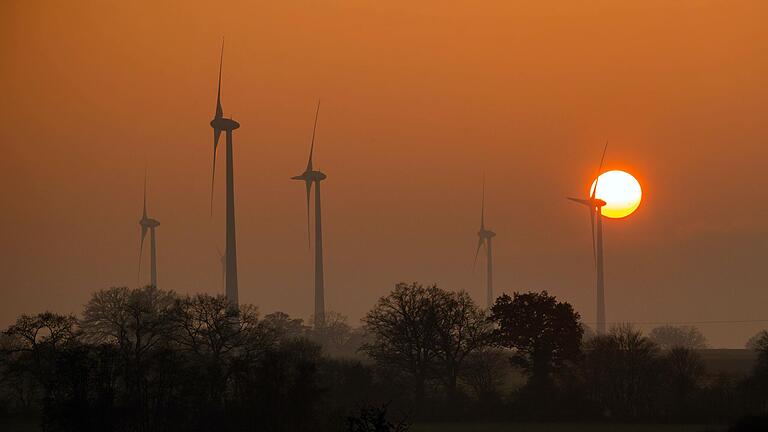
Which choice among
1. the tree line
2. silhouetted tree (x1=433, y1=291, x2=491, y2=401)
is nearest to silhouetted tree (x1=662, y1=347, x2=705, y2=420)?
Answer: the tree line

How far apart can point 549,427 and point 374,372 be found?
21571mm

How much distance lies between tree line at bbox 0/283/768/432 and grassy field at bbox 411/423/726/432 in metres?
2.34

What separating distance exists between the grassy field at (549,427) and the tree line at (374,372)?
234 cm

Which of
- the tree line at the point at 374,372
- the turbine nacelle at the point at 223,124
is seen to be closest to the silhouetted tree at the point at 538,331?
the tree line at the point at 374,372

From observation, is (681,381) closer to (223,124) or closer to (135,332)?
(135,332)

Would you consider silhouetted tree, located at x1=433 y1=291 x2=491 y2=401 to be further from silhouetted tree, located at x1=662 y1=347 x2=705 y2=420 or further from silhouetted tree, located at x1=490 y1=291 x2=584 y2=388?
silhouetted tree, located at x1=662 y1=347 x2=705 y2=420

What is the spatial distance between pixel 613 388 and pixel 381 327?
975 inches

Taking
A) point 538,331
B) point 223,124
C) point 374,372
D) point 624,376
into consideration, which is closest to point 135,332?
point 374,372

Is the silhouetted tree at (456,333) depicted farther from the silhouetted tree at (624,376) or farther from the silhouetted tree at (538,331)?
the silhouetted tree at (624,376)

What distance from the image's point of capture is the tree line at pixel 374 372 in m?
69.2

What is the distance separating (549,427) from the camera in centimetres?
8162

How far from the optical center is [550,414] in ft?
285

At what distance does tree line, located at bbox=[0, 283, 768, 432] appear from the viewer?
227 ft

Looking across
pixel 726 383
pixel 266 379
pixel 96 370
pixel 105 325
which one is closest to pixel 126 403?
pixel 96 370
